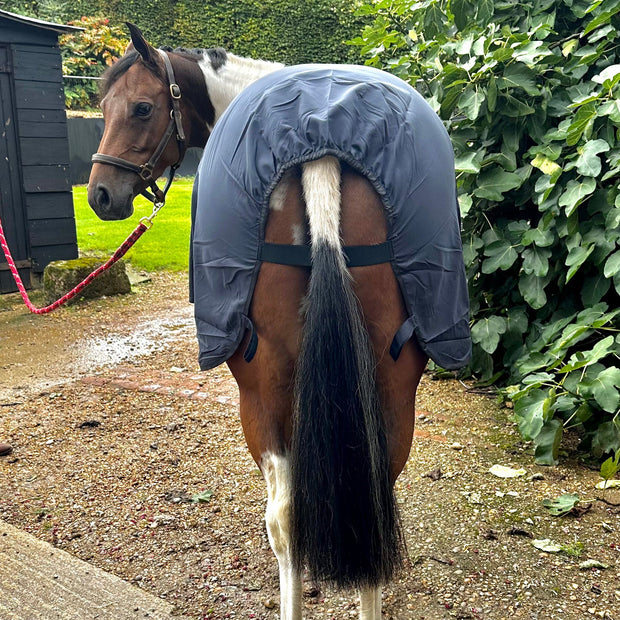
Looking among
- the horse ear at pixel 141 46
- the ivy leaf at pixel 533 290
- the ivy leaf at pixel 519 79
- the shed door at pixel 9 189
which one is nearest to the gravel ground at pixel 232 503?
the ivy leaf at pixel 533 290

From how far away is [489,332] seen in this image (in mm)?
3416

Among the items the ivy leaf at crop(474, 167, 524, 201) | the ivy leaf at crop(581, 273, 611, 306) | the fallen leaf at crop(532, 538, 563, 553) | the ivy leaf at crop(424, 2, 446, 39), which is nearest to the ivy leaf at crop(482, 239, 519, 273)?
the ivy leaf at crop(474, 167, 524, 201)

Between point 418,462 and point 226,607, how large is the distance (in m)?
1.25

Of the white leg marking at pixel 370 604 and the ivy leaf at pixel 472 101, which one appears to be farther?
the ivy leaf at pixel 472 101

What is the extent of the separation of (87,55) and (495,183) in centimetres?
1393

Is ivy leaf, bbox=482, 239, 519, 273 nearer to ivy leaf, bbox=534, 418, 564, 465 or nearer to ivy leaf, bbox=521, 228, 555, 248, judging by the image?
ivy leaf, bbox=521, 228, 555, 248

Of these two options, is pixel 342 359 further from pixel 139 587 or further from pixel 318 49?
pixel 318 49

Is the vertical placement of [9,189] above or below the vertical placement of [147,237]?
above

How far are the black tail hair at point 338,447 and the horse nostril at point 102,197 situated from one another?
154 cm

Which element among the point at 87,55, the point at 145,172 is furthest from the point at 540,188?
the point at 87,55

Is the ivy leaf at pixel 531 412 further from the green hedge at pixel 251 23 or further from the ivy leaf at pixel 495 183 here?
the green hedge at pixel 251 23

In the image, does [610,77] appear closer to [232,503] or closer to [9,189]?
[232,503]

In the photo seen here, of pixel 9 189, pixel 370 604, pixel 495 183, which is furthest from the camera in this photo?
pixel 9 189

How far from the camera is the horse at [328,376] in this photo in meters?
1.46
